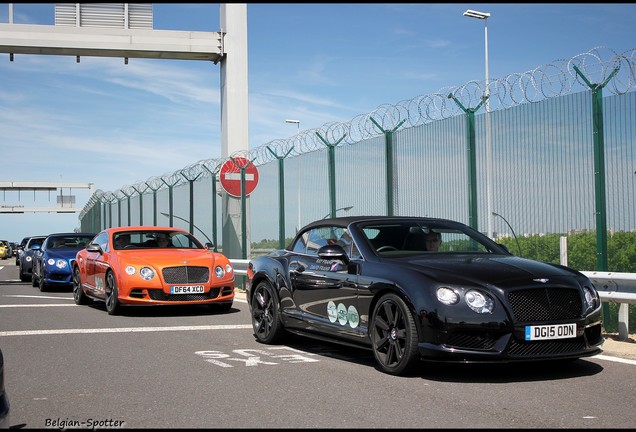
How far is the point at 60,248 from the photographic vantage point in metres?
20.3

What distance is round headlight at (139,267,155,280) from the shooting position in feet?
42.6

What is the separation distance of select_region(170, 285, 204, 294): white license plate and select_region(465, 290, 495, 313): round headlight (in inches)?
271

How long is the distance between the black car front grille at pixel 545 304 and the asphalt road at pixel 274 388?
1.74 feet

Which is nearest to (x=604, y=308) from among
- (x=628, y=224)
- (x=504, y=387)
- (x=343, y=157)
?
(x=628, y=224)

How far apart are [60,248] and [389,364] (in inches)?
575

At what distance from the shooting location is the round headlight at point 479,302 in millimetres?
6820

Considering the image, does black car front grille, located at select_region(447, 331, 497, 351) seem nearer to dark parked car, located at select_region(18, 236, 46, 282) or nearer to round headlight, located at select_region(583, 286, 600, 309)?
round headlight, located at select_region(583, 286, 600, 309)

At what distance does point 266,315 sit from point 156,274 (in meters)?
3.78

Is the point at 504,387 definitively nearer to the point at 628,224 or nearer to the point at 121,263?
the point at 628,224

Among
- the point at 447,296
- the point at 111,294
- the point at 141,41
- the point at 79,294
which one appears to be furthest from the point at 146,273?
the point at 141,41

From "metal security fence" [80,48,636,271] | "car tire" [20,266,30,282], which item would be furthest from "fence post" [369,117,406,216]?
"car tire" [20,266,30,282]

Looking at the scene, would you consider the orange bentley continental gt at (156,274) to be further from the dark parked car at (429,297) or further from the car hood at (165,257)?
the dark parked car at (429,297)

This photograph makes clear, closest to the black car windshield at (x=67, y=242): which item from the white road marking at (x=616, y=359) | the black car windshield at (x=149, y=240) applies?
the black car windshield at (x=149, y=240)

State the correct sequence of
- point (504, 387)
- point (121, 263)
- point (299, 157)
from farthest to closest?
point (299, 157)
point (121, 263)
point (504, 387)
